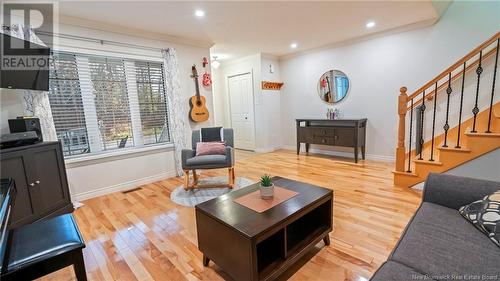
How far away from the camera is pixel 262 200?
5.66ft

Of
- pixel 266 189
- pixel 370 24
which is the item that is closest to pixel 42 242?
pixel 266 189

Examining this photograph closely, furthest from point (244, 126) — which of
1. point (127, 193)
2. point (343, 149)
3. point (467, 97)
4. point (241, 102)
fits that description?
point (467, 97)

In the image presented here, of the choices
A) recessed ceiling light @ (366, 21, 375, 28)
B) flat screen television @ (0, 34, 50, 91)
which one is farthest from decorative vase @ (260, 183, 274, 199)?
recessed ceiling light @ (366, 21, 375, 28)

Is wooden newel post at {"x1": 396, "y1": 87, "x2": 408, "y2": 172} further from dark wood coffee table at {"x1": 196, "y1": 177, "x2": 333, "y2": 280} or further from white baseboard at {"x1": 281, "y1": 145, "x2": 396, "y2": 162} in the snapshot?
dark wood coffee table at {"x1": 196, "y1": 177, "x2": 333, "y2": 280}

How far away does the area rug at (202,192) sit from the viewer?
290 cm

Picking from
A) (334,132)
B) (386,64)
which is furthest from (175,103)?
(386,64)

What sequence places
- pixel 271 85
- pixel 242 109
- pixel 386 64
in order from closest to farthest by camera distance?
pixel 386 64 < pixel 271 85 < pixel 242 109

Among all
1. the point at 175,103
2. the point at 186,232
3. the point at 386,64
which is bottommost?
the point at 186,232

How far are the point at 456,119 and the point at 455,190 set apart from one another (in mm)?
2676

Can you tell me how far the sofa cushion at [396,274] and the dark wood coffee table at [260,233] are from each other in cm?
57

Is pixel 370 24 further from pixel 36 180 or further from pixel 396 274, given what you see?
pixel 36 180

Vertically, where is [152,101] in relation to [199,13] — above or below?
below

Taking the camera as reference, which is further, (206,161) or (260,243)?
(206,161)

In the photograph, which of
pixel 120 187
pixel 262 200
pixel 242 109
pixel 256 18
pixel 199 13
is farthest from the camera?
pixel 242 109
